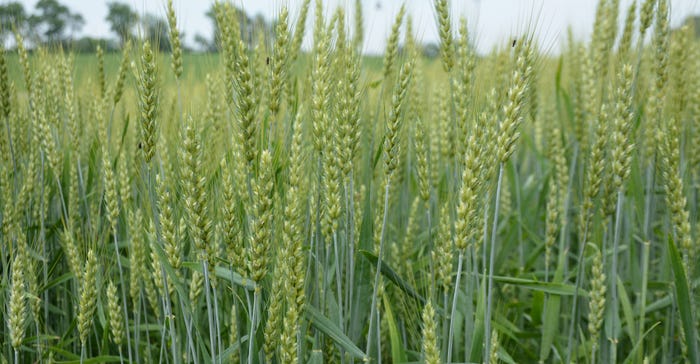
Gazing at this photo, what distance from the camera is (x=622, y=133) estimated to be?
198 cm

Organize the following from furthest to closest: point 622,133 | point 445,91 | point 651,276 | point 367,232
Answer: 1. point 651,276
2. point 445,91
3. point 367,232
4. point 622,133

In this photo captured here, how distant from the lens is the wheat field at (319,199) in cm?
166

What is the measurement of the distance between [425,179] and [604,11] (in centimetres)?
167

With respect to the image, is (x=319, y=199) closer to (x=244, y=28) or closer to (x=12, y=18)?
(x=244, y=28)

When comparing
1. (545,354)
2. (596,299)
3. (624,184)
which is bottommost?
(545,354)

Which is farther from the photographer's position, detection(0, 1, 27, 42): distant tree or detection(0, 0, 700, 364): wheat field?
detection(0, 1, 27, 42): distant tree

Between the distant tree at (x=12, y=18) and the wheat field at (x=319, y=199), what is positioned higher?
the distant tree at (x=12, y=18)

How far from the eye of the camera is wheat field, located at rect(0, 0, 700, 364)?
1.66 meters

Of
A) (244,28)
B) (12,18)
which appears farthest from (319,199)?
(12,18)

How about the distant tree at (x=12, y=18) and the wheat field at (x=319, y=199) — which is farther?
the distant tree at (x=12, y=18)

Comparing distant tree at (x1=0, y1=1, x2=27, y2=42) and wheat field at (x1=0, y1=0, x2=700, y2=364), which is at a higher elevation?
distant tree at (x1=0, y1=1, x2=27, y2=42)

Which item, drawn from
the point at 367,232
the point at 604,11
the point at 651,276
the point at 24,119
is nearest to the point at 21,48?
the point at 24,119

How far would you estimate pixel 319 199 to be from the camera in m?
2.02

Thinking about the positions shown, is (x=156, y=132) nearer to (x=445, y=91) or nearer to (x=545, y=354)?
(x=445, y=91)
